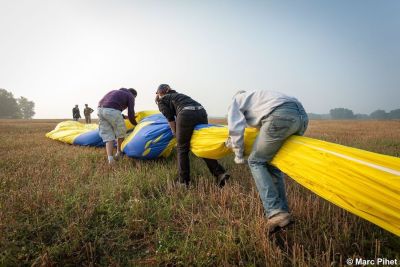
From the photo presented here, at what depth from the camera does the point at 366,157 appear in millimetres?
1808

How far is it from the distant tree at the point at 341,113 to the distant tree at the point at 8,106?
163m

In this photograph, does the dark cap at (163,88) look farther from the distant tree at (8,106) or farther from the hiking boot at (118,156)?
the distant tree at (8,106)

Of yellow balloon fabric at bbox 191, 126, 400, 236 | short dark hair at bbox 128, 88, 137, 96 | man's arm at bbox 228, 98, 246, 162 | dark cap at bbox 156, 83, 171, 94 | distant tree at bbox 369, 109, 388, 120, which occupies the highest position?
short dark hair at bbox 128, 88, 137, 96

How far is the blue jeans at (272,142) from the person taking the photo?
7.13 feet

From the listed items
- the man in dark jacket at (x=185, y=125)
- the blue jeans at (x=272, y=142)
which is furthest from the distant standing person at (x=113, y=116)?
the blue jeans at (x=272, y=142)

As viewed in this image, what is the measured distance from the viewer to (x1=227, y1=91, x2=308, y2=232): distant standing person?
2176mm

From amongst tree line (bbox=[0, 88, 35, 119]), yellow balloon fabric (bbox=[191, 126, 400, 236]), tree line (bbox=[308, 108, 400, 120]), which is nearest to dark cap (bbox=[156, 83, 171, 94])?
yellow balloon fabric (bbox=[191, 126, 400, 236])

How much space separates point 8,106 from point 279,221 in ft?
287

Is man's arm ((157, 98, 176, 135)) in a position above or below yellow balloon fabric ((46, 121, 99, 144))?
above

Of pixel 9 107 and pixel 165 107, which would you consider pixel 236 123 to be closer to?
pixel 165 107

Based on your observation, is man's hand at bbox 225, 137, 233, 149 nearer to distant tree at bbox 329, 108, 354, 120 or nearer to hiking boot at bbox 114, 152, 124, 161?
hiking boot at bbox 114, 152, 124, 161

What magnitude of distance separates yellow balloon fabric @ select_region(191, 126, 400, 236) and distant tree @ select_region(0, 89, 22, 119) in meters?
84.6

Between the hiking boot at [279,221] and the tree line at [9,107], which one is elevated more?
the tree line at [9,107]

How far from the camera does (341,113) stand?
157 meters
